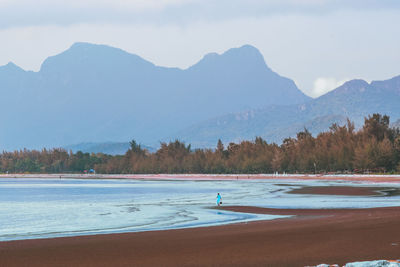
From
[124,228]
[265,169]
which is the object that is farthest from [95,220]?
[265,169]

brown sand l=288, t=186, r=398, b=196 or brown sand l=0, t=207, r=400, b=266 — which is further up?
brown sand l=288, t=186, r=398, b=196

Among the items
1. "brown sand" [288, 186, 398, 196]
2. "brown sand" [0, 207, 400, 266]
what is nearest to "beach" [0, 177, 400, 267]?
"brown sand" [0, 207, 400, 266]

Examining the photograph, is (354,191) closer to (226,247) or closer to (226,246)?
(226,246)

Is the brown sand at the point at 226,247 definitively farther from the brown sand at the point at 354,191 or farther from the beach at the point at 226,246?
the brown sand at the point at 354,191

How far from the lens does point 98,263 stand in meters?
20.5

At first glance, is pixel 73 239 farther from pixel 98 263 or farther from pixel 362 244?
pixel 362 244

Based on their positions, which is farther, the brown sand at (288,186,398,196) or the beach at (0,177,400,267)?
the brown sand at (288,186,398,196)

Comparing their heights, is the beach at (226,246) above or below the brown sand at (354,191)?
below

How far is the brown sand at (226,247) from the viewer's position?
797 inches

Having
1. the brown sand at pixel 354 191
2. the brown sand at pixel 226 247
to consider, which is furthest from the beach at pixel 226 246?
the brown sand at pixel 354 191

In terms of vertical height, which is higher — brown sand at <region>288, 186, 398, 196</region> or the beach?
brown sand at <region>288, 186, 398, 196</region>

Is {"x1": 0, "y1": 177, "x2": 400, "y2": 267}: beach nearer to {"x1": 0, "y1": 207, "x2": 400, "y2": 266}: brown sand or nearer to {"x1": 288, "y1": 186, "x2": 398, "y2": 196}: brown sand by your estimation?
{"x1": 0, "y1": 207, "x2": 400, "y2": 266}: brown sand

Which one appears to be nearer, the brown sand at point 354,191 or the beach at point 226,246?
the beach at point 226,246

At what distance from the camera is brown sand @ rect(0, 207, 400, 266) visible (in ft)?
66.4
